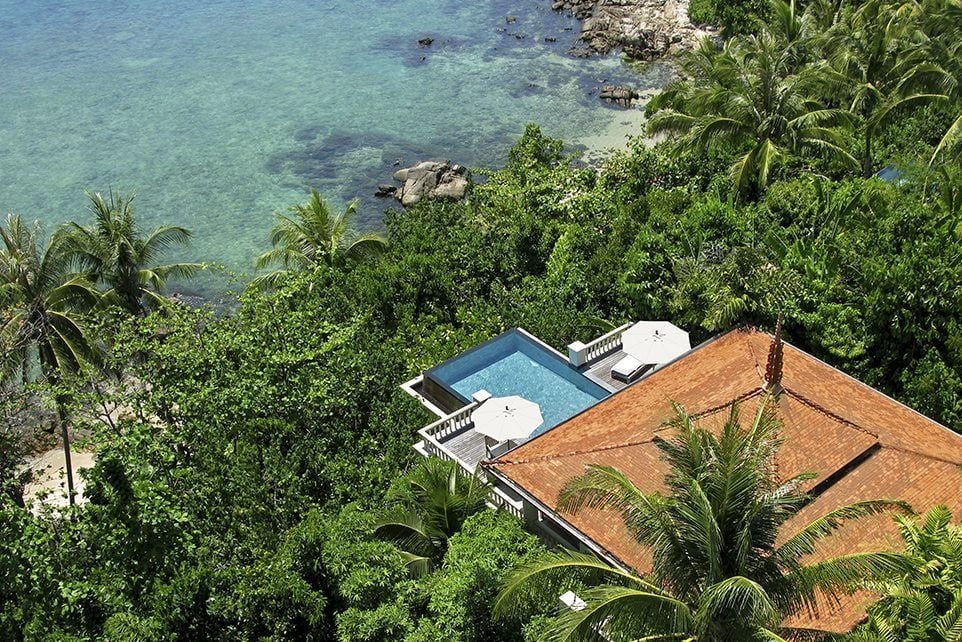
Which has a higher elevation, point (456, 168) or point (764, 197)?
point (764, 197)

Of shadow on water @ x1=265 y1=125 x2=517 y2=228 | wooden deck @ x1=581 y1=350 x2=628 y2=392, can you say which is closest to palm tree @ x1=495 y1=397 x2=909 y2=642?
wooden deck @ x1=581 y1=350 x2=628 y2=392

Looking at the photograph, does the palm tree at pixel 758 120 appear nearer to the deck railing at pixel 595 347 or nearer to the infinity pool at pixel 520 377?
the deck railing at pixel 595 347

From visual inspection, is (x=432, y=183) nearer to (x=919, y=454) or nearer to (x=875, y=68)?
(x=875, y=68)

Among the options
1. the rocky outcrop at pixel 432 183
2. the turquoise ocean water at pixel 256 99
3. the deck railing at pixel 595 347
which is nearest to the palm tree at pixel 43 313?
the deck railing at pixel 595 347

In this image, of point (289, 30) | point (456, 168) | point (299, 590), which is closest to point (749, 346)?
point (299, 590)

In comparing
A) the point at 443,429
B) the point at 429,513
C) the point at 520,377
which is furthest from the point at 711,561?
the point at 520,377

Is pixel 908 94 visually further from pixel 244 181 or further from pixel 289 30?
pixel 289 30

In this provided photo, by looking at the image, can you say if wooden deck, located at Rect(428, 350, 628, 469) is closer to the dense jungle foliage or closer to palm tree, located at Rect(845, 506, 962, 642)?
the dense jungle foliage
